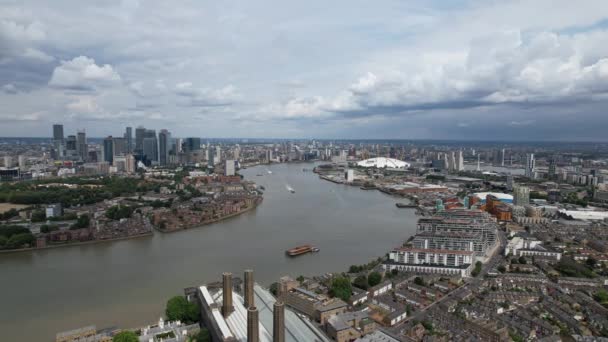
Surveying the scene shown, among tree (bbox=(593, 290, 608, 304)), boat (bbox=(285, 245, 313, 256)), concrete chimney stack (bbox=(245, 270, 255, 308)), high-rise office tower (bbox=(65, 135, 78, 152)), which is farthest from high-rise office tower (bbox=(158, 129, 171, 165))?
tree (bbox=(593, 290, 608, 304))

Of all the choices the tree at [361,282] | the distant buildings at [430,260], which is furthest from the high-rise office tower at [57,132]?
the tree at [361,282]

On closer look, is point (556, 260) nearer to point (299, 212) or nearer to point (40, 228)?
point (299, 212)

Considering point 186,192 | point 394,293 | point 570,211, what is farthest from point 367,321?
point 186,192

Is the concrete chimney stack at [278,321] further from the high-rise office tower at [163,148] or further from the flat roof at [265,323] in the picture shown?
the high-rise office tower at [163,148]

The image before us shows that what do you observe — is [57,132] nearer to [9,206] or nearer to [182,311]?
[9,206]

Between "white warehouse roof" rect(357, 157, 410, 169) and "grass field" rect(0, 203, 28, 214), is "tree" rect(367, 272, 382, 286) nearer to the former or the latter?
"grass field" rect(0, 203, 28, 214)

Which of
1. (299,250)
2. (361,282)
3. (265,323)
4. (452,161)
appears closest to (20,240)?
(299,250)
